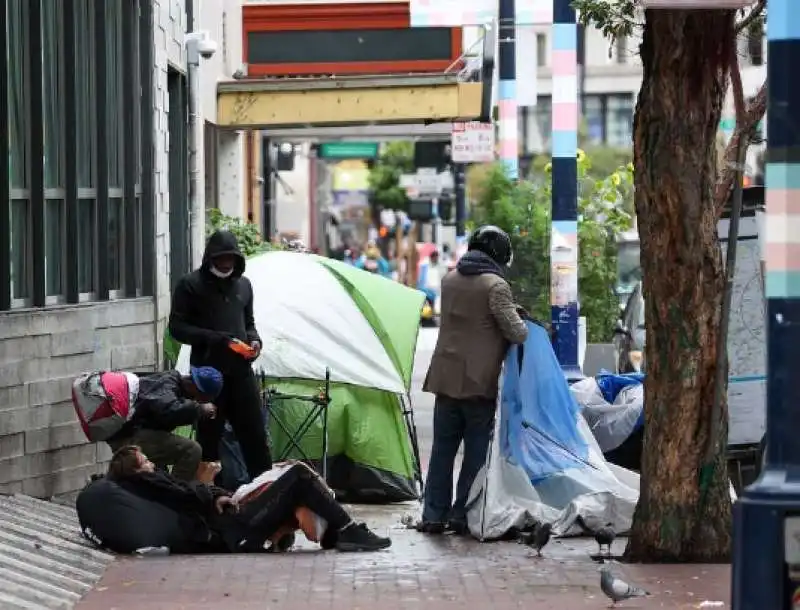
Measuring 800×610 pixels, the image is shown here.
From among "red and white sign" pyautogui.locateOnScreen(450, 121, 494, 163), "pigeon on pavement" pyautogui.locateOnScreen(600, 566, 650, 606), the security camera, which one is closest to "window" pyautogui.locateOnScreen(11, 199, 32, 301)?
"pigeon on pavement" pyautogui.locateOnScreen(600, 566, 650, 606)

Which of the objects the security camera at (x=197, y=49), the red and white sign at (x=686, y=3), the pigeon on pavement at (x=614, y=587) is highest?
the security camera at (x=197, y=49)

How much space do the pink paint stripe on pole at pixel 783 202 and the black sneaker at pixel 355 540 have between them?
4811mm

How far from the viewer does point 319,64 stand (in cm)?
2675

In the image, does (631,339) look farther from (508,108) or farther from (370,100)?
(508,108)

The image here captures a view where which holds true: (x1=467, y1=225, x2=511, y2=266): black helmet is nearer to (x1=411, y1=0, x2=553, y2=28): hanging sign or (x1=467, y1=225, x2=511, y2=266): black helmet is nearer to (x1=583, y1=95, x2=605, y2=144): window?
(x1=411, y1=0, x2=553, y2=28): hanging sign

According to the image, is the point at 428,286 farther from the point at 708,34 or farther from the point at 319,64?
the point at 708,34

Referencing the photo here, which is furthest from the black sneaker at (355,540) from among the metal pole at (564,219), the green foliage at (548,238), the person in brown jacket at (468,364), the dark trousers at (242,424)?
the green foliage at (548,238)

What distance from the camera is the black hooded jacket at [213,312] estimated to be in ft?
39.0

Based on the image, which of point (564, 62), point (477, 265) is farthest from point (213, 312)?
point (564, 62)

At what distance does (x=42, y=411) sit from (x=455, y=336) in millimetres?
2643

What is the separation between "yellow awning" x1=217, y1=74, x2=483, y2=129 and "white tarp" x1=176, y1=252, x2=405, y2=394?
8012mm

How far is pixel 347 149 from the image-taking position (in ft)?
157

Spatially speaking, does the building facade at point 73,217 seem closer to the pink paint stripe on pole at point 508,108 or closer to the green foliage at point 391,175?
the pink paint stripe on pole at point 508,108

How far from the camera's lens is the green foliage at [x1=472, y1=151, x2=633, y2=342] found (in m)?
19.8
